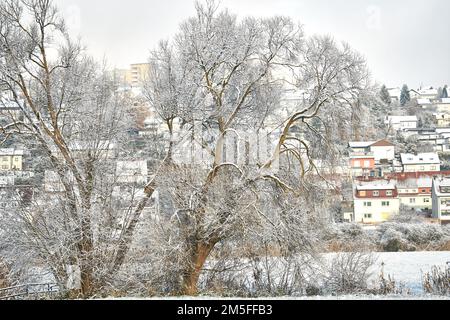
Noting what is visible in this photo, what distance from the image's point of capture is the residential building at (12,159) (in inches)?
183

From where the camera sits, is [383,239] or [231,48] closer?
[383,239]

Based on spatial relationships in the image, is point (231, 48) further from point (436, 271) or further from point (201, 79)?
point (436, 271)

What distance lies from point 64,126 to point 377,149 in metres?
3.10

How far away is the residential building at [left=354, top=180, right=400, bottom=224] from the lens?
3.98m

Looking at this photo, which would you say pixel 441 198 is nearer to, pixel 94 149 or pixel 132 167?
pixel 132 167

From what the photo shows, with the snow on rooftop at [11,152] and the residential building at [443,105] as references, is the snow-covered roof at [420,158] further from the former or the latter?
the snow on rooftop at [11,152]

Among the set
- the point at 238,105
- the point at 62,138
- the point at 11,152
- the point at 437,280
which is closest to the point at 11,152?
the point at 11,152

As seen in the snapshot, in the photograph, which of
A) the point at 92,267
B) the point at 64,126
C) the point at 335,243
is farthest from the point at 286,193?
the point at 64,126

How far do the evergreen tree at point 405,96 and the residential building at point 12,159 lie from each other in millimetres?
3631

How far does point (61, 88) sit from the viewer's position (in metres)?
4.78

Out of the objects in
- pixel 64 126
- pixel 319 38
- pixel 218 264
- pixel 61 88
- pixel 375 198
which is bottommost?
pixel 218 264

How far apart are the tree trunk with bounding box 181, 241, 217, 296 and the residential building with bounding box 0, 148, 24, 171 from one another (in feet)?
6.40

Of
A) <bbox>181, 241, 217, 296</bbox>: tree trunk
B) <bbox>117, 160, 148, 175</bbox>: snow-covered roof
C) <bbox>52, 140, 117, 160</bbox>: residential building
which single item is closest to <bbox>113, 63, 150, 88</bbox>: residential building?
<bbox>52, 140, 117, 160</bbox>: residential building

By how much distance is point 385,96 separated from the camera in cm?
418
